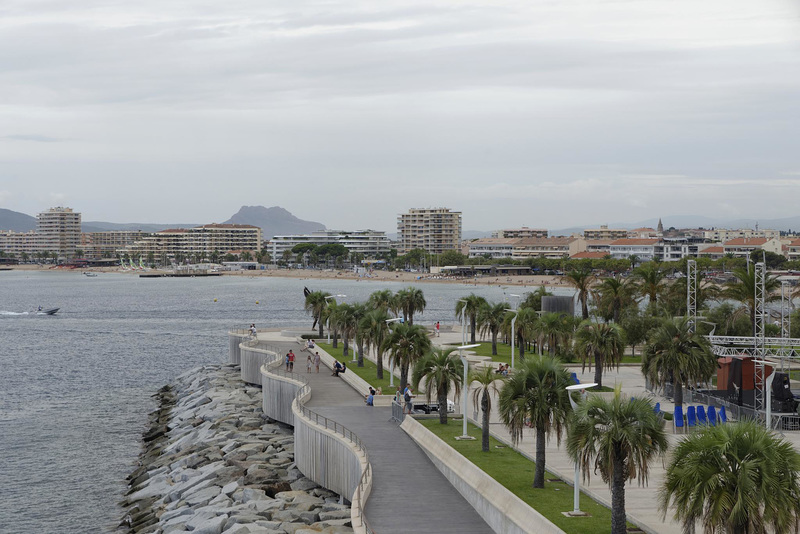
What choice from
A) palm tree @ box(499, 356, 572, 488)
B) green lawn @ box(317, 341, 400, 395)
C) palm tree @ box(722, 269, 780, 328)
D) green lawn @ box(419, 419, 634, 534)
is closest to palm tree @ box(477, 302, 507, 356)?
green lawn @ box(317, 341, 400, 395)

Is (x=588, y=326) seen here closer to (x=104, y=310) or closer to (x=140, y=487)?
(x=140, y=487)

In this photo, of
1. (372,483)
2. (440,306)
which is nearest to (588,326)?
(372,483)

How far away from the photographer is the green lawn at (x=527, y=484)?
20.2 m

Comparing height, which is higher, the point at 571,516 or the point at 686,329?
the point at 686,329

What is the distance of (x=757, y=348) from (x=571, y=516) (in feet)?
69.8

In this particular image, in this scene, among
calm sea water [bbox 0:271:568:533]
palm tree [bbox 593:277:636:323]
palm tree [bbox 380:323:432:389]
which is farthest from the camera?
palm tree [bbox 593:277:636:323]

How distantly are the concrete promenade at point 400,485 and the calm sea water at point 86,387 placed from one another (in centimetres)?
990

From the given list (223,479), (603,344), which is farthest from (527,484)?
(603,344)

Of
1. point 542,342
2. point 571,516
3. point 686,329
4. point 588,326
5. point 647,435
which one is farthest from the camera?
point 542,342

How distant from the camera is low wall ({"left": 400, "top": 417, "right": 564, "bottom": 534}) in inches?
760

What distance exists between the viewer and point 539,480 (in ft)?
75.8

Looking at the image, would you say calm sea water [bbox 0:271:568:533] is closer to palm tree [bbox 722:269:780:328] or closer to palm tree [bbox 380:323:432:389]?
palm tree [bbox 380:323:432:389]

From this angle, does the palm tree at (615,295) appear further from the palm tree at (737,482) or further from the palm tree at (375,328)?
the palm tree at (737,482)

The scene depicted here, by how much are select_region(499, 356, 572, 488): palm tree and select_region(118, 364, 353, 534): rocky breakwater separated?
5328 millimetres
